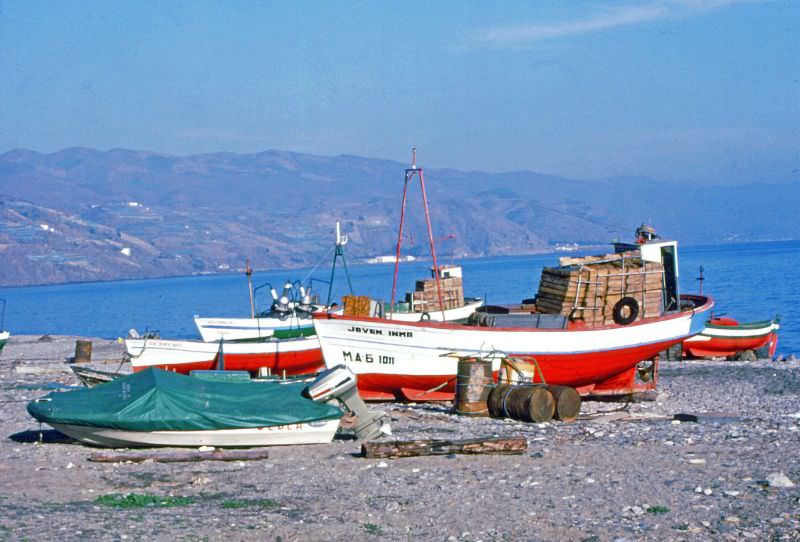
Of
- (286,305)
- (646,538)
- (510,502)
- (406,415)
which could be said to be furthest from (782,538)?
(286,305)

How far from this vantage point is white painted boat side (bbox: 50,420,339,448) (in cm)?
1616

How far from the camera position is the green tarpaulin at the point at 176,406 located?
16.0 metres

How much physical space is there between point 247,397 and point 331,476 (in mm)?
3022

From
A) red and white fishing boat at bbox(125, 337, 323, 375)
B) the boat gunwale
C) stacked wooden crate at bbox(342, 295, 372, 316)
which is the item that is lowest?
red and white fishing boat at bbox(125, 337, 323, 375)

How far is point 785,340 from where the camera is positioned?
185 feet

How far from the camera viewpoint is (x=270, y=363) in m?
29.9

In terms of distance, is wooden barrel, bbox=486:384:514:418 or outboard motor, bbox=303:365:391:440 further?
wooden barrel, bbox=486:384:514:418

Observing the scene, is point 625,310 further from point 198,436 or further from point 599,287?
point 198,436

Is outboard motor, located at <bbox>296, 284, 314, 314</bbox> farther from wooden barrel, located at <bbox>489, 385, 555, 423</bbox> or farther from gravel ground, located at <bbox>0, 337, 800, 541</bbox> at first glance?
gravel ground, located at <bbox>0, 337, 800, 541</bbox>

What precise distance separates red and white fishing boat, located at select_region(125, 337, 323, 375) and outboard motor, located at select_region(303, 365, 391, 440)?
10862 millimetres

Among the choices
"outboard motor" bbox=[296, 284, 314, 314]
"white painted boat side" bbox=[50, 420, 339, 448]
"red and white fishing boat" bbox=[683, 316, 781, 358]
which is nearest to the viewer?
"white painted boat side" bbox=[50, 420, 339, 448]

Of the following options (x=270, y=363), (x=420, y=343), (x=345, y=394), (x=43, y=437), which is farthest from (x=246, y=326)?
(x=345, y=394)

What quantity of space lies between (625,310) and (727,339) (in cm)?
1395

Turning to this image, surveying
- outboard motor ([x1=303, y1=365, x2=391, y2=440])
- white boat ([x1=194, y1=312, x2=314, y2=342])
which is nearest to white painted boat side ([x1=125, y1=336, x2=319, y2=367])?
white boat ([x1=194, y1=312, x2=314, y2=342])
